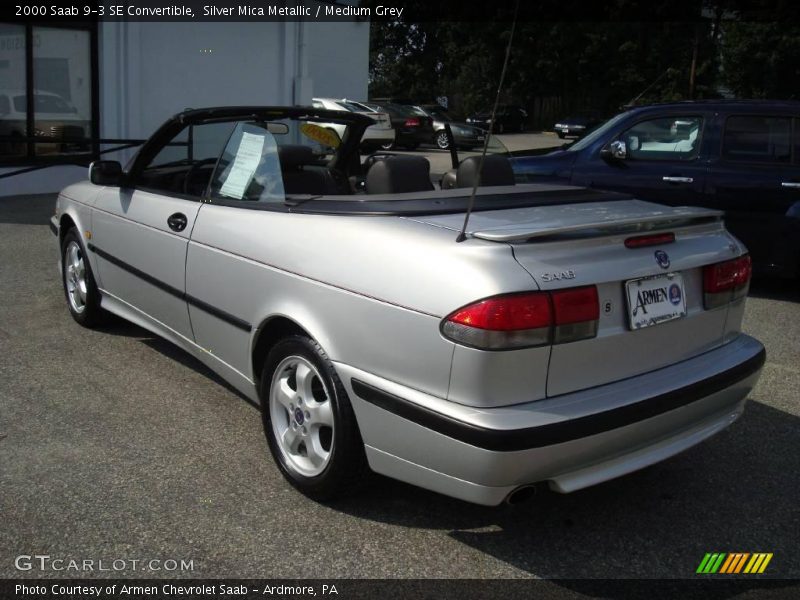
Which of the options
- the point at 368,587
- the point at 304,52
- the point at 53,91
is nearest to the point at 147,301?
the point at 368,587

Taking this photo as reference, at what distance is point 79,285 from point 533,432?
12.4ft

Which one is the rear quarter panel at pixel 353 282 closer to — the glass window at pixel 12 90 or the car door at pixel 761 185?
the car door at pixel 761 185

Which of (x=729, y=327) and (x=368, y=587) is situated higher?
(x=729, y=327)

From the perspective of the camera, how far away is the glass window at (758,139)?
6926mm

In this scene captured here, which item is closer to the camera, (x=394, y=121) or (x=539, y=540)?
(x=539, y=540)

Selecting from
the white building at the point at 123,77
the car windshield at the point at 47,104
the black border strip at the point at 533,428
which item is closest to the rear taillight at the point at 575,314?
the black border strip at the point at 533,428

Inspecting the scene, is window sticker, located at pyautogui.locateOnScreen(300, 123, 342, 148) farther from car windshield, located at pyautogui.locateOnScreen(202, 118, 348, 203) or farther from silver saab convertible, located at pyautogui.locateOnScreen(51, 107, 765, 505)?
silver saab convertible, located at pyautogui.locateOnScreen(51, 107, 765, 505)

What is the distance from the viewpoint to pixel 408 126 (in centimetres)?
2456

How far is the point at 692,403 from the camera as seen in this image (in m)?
3.04

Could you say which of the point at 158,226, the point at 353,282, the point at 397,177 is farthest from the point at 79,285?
the point at 353,282

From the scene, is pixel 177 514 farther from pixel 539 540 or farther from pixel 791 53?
pixel 791 53

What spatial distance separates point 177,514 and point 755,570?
207 cm

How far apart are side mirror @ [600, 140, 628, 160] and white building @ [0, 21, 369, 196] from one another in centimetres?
828

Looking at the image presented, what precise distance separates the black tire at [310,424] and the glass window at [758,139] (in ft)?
16.9
